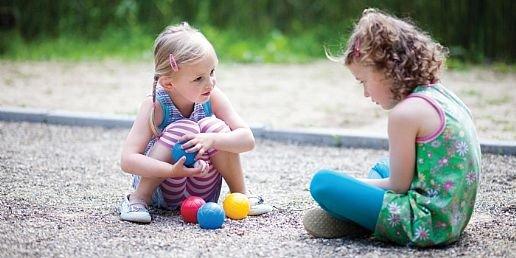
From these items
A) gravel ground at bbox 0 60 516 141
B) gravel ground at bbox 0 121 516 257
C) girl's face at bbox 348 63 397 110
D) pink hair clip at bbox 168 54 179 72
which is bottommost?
gravel ground at bbox 0 60 516 141

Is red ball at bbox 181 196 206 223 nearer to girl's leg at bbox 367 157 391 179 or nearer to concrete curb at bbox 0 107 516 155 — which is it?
girl's leg at bbox 367 157 391 179

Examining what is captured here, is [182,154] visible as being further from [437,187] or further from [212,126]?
[437,187]

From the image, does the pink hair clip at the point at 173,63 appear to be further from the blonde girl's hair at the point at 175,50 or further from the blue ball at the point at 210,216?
the blue ball at the point at 210,216

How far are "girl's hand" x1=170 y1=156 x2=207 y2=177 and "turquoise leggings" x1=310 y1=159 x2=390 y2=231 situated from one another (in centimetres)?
59

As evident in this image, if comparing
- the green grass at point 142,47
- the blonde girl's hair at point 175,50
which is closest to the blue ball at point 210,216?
the blonde girl's hair at point 175,50

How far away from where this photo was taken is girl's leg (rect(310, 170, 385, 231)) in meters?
3.28

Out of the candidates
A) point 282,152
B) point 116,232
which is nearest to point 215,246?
point 116,232

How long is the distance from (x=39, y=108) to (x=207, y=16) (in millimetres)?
4632

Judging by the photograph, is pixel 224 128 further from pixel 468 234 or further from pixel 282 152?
pixel 282 152

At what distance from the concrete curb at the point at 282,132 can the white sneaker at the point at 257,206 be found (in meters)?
1.81

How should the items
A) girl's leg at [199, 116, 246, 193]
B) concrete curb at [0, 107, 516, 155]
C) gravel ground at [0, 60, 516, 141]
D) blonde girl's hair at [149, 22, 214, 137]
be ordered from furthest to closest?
gravel ground at [0, 60, 516, 141], concrete curb at [0, 107, 516, 155], girl's leg at [199, 116, 246, 193], blonde girl's hair at [149, 22, 214, 137]

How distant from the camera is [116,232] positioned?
3600mm

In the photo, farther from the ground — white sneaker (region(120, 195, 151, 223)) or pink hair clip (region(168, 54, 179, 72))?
pink hair clip (region(168, 54, 179, 72))

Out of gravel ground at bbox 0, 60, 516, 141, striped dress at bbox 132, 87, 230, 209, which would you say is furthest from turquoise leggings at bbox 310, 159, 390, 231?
gravel ground at bbox 0, 60, 516, 141
